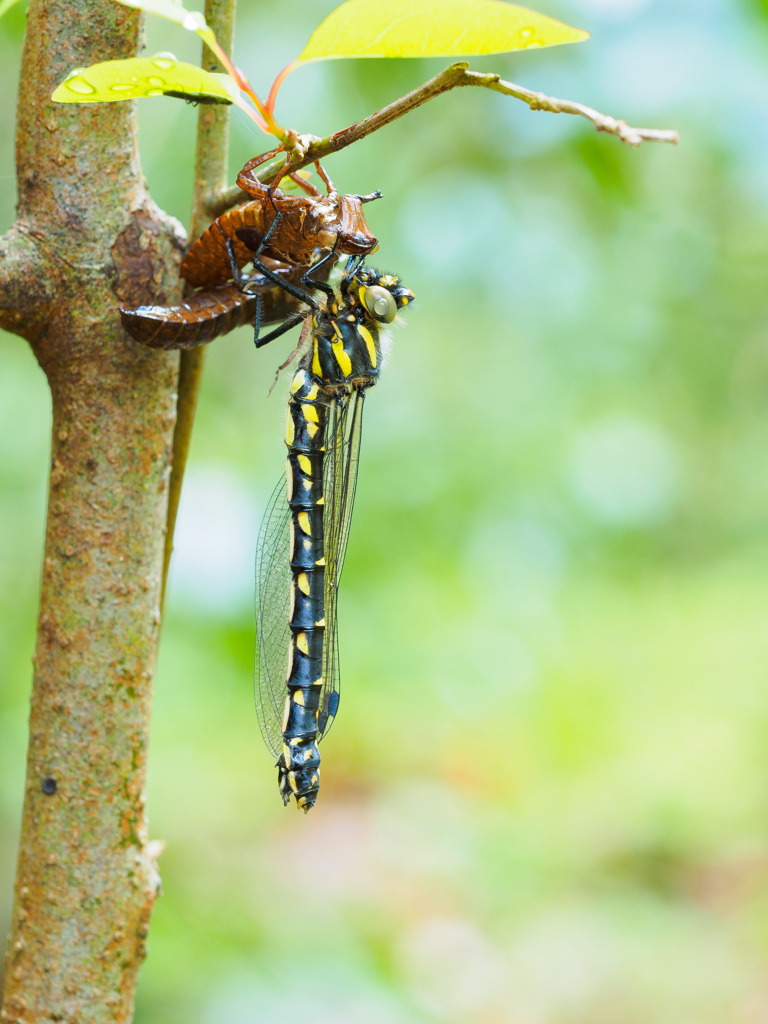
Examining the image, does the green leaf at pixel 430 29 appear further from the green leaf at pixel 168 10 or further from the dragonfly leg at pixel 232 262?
the dragonfly leg at pixel 232 262

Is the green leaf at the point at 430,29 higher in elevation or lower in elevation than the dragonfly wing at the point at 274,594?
higher

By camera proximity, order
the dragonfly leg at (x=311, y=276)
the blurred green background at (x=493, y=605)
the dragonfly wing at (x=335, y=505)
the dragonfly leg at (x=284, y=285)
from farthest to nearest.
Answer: the blurred green background at (x=493, y=605), the dragonfly wing at (x=335, y=505), the dragonfly leg at (x=311, y=276), the dragonfly leg at (x=284, y=285)

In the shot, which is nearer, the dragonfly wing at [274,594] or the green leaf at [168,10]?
the green leaf at [168,10]

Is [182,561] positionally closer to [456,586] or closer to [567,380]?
[456,586]

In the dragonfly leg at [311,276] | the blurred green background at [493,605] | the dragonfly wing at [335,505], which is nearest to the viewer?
the dragonfly leg at [311,276]

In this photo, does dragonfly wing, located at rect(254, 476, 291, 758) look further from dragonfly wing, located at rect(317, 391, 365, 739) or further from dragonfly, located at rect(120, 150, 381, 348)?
dragonfly, located at rect(120, 150, 381, 348)

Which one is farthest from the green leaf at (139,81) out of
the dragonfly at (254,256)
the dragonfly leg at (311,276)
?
the dragonfly leg at (311,276)

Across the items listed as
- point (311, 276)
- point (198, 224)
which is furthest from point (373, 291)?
point (198, 224)
